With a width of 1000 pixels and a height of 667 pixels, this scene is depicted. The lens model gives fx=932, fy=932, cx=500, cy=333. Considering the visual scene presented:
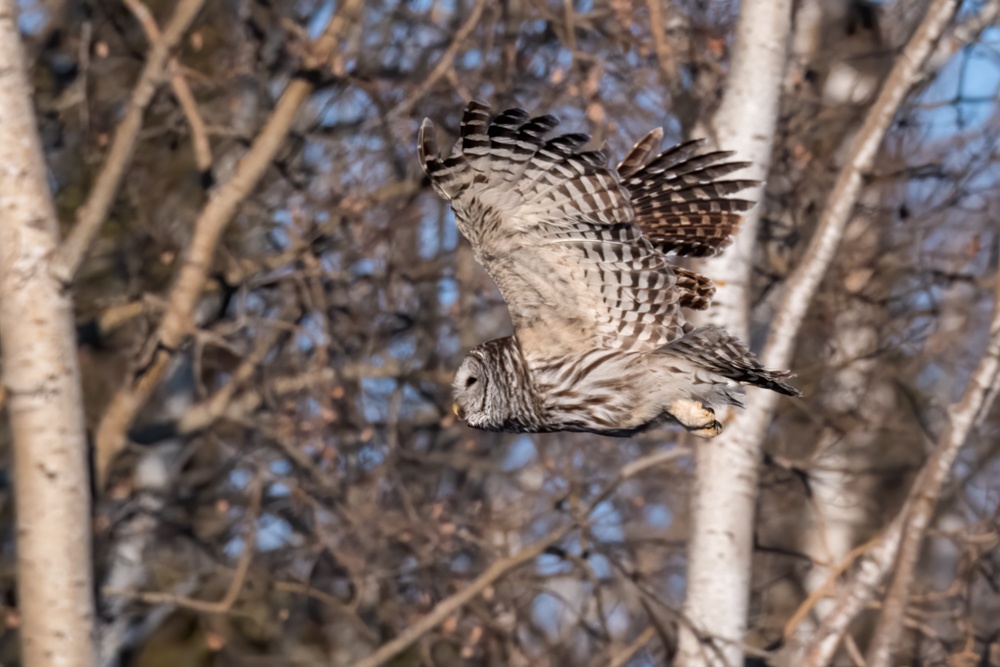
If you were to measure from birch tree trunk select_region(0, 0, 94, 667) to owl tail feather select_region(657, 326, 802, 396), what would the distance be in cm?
306

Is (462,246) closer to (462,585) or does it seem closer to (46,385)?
(462,585)

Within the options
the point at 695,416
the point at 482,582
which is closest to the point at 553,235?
the point at 695,416

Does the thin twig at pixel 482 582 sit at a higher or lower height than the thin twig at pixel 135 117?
lower

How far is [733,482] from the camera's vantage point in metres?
4.16

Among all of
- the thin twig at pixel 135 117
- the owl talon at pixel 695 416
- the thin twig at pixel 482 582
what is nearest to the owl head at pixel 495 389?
the owl talon at pixel 695 416

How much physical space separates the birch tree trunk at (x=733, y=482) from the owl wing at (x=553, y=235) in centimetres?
108

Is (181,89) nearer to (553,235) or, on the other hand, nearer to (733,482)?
(553,235)

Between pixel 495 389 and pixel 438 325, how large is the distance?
4040 millimetres

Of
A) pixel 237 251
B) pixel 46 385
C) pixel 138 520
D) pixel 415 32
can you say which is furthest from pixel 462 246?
pixel 138 520

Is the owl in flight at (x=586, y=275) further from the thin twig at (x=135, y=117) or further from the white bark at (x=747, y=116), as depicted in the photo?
the thin twig at (x=135, y=117)

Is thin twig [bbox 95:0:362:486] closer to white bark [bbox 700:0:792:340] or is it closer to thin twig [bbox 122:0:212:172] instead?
thin twig [bbox 122:0:212:172]

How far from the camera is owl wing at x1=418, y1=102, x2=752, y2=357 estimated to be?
8.56 feet

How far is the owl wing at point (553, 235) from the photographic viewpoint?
261 cm

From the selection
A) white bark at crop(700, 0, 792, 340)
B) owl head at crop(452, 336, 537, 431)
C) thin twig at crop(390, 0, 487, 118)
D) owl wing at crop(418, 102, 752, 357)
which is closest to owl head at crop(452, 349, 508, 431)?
owl head at crop(452, 336, 537, 431)
